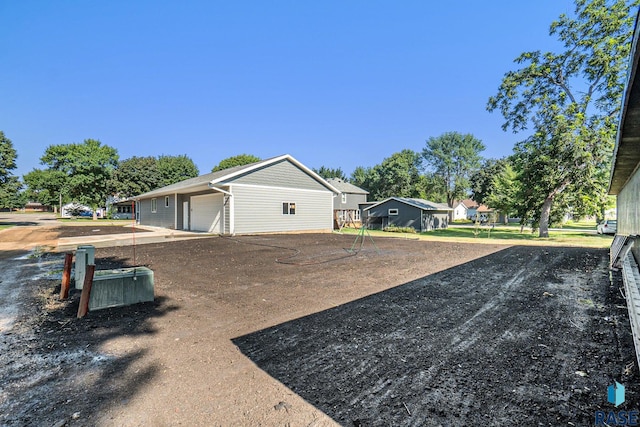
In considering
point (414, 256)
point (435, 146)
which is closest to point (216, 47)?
point (414, 256)

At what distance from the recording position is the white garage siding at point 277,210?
1658 centimetres

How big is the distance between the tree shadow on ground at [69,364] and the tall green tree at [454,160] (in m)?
55.5

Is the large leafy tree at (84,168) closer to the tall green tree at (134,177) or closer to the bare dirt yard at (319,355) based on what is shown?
the tall green tree at (134,177)

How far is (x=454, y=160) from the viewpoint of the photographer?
5319 cm

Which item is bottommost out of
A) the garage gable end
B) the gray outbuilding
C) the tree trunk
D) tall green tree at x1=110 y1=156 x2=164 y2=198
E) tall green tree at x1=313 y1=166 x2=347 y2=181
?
the tree trunk

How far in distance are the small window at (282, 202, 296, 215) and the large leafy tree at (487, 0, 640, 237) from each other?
15.8 meters

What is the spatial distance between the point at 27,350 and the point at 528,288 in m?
7.55

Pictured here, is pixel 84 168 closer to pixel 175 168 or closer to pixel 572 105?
pixel 175 168

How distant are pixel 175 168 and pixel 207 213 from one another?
118 ft

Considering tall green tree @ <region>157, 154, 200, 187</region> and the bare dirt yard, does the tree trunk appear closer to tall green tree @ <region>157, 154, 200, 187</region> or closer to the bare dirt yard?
the bare dirt yard

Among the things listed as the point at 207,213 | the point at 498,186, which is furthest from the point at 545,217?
the point at 207,213

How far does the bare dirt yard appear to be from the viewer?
2.05 m

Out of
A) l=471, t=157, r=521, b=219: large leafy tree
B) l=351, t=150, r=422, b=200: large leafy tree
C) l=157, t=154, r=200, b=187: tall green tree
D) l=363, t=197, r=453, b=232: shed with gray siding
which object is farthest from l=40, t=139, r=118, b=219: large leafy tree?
l=471, t=157, r=521, b=219: large leafy tree

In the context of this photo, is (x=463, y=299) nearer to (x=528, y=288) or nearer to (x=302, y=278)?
(x=528, y=288)
